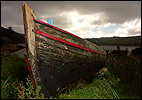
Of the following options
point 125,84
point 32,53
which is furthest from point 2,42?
point 125,84

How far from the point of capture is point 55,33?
242cm

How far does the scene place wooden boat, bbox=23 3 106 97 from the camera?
2227 millimetres

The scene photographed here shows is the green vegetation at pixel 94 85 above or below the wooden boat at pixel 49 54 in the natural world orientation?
below

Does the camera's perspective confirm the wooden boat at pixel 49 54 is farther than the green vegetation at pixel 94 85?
No

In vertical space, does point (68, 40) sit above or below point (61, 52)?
above

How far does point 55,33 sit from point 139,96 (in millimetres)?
3083

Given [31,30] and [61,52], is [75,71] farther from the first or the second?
[31,30]

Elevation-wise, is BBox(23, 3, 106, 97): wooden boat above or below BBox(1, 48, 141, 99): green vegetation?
above

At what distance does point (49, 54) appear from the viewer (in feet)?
7.66

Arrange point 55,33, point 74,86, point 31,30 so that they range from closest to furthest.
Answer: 1. point 31,30
2. point 55,33
3. point 74,86

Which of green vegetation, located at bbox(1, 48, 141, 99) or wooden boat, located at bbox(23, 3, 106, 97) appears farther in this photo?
green vegetation, located at bbox(1, 48, 141, 99)

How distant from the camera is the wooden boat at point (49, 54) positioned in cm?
223

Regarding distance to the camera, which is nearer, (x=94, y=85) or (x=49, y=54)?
(x=49, y=54)

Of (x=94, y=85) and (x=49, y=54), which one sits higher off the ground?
(x=49, y=54)
